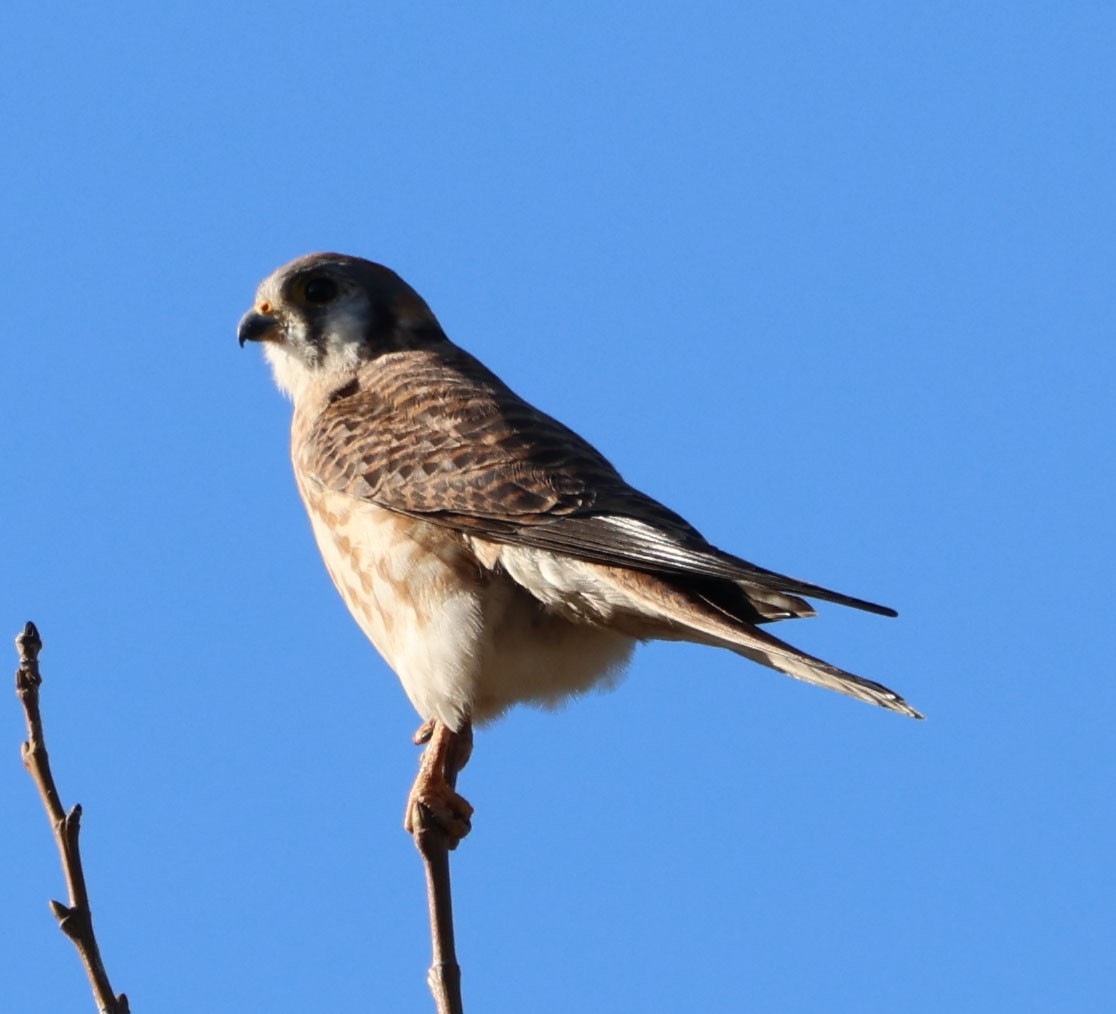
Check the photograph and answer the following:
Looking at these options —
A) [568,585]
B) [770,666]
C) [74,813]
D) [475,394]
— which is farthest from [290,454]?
[74,813]

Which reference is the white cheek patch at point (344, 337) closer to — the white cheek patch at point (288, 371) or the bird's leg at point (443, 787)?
the white cheek patch at point (288, 371)

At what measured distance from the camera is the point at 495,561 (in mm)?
4227

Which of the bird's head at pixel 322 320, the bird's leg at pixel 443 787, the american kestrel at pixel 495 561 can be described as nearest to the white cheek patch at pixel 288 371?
the bird's head at pixel 322 320

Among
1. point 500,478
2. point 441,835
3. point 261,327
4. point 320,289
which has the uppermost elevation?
point 320,289

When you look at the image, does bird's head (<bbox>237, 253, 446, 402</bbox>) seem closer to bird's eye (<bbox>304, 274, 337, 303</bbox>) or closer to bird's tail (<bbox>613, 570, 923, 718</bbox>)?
bird's eye (<bbox>304, 274, 337, 303</bbox>)

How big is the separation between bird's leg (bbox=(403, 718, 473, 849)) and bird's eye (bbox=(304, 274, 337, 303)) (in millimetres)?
1810

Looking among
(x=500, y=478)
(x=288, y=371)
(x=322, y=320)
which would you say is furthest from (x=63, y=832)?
(x=322, y=320)

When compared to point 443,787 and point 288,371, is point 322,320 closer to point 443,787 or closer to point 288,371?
point 288,371

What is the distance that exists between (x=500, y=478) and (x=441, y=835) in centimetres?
125

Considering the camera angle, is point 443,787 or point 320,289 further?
point 320,289

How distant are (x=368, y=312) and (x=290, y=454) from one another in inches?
29.2

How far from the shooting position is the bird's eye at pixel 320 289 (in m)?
5.62

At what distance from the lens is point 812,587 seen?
3.33 meters

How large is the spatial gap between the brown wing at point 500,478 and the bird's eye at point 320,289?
16.7 inches
